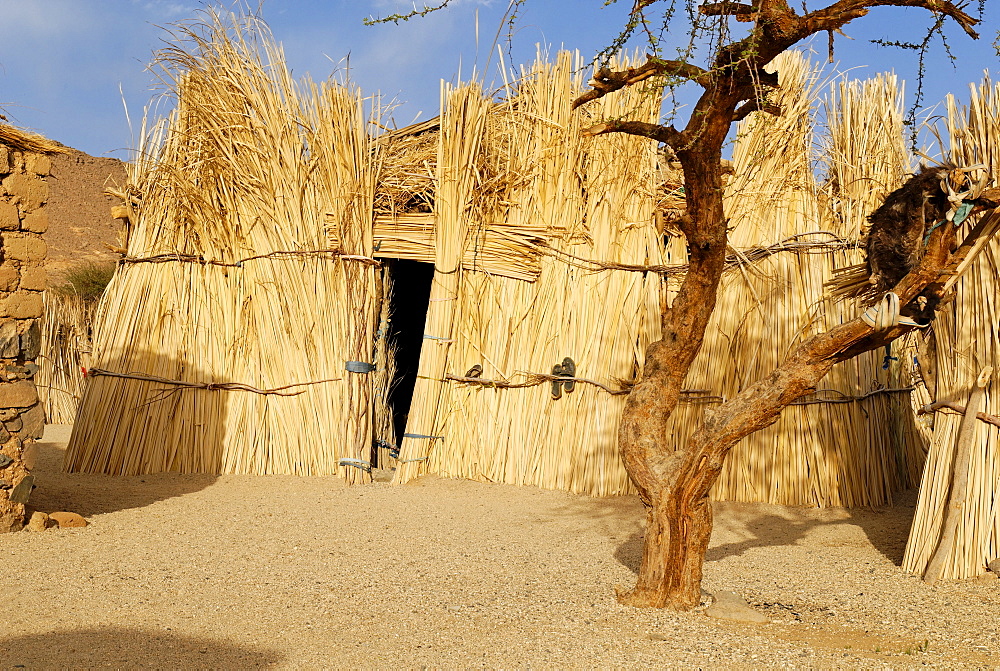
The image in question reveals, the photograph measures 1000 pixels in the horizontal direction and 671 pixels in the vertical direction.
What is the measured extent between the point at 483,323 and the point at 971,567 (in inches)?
132

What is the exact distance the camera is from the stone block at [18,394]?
4262 millimetres

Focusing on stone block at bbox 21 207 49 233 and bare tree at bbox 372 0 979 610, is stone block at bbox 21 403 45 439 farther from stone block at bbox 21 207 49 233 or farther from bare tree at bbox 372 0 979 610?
bare tree at bbox 372 0 979 610

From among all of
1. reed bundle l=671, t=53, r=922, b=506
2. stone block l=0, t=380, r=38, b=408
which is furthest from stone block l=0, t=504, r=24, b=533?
reed bundle l=671, t=53, r=922, b=506

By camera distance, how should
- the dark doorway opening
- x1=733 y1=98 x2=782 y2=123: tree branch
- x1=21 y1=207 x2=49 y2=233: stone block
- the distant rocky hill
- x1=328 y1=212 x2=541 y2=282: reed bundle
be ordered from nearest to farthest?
x1=733 y1=98 x2=782 y2=123: tree branch → x1=21 y1=207 x2=49 y2=233: stone block → x1=328 y1=212 x2=541 y2=282: reed bundle → the dark doorway opening → the distant rocky hill

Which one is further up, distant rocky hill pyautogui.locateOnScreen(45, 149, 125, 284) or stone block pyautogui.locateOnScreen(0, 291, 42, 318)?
distant rocky hill pyautogui.locateOnScreen(45, 149, 125, 284)

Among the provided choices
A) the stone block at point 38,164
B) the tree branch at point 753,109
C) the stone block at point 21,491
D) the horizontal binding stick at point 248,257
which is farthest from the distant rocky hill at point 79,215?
the tree branch at point 753,109

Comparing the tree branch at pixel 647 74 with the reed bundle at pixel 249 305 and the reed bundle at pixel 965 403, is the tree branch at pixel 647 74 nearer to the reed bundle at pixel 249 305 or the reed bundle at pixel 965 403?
the reed bundle at pixel 965 403

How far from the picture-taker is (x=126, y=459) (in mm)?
5973

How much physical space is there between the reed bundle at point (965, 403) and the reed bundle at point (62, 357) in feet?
30.0

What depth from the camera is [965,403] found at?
11.9ft

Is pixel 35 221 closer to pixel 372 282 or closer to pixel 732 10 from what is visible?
pixel 372 282

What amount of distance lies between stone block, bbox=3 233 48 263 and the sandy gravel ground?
1.39 metres

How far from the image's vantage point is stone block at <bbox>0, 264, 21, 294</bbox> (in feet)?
14.1

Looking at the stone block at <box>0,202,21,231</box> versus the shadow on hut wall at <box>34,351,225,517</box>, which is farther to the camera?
the shadow on hut wall at <box>34,351,225,517</box>
